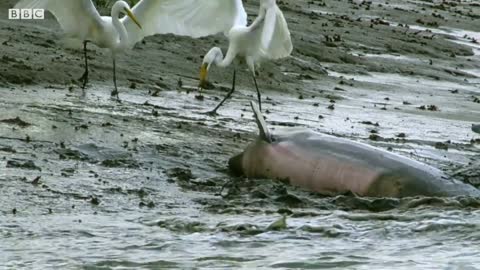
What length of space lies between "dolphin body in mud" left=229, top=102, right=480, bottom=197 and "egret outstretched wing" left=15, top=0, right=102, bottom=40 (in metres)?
4.54

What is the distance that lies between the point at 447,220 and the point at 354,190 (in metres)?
0.83

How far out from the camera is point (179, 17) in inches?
519

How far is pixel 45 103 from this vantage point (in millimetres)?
10578

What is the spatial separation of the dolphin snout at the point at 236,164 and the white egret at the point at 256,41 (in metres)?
3.00

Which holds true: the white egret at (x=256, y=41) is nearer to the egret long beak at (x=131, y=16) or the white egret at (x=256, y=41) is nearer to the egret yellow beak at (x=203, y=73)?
the egret yellow beak at (x=203, y=73)

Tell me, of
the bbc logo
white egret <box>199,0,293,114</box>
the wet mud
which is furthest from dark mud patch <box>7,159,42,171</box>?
the bbc logo

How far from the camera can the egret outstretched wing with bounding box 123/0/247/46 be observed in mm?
13016

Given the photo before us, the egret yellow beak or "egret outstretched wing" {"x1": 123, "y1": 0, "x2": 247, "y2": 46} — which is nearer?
the egret yellow beak

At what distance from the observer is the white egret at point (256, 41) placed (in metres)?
12.4

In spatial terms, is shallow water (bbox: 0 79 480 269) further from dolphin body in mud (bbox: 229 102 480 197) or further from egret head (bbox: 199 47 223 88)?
egret head (bbox: 199 47 223 88)

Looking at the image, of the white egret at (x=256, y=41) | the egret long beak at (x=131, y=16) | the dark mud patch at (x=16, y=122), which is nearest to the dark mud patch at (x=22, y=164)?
the dark mud patch at (x=16, y=122)

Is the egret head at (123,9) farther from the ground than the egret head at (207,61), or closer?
farther from the ground

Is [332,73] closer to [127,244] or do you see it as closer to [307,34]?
[307,34]

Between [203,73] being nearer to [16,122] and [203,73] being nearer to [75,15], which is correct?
[75,15]
